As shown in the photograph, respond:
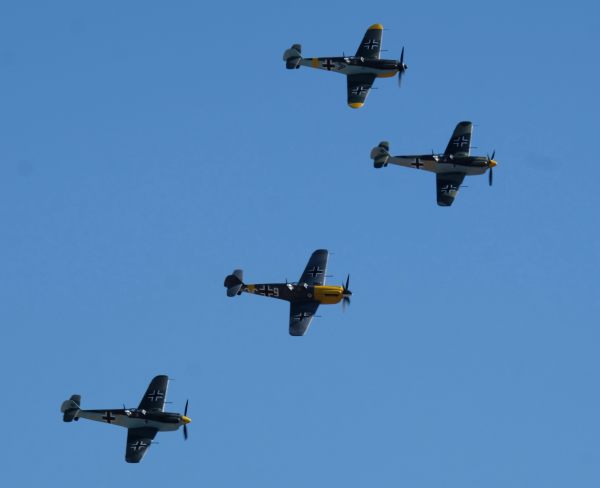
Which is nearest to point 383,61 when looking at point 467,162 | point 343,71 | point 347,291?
point 343,71

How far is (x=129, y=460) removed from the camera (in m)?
148

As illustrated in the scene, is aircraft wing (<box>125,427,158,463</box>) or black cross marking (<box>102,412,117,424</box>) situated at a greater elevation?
black cross marking (<box>102,412,117,424</box>)

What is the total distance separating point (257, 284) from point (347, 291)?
10.2 m

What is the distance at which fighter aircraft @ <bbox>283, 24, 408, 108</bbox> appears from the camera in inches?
6481

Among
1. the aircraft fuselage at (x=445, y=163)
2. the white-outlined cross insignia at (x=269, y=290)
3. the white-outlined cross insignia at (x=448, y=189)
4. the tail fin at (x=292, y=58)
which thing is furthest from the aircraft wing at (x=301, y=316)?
the tail fin at (x=292, y=58)

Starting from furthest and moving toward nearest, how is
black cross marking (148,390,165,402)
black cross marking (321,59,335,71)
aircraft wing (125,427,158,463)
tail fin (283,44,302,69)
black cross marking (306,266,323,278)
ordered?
tail fin (283,44,302,69) < black cross marking (321,59,335,71) < black cross marking (306,266,323,278) < black cross marking (148,390,165,402) < aircraft wing (125,427,158,463)

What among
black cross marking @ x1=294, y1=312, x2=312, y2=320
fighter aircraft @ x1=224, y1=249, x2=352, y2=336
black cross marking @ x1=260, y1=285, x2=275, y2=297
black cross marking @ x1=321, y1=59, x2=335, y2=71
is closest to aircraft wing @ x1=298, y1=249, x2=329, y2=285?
fighter aircraft @ x1=224, y1=249, x2=352, y2=336

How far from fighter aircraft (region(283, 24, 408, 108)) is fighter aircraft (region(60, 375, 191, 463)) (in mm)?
35976

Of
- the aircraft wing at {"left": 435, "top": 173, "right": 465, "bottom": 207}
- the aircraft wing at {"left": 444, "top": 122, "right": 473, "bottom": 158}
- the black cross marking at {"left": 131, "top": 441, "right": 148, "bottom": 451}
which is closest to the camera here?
the black cross marking at {"left": 131, "top": 441, "right": 148, "bottom": 451}

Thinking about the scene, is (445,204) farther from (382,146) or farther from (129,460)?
(129,460)

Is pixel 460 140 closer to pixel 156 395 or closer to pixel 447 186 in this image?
pixel 447 186

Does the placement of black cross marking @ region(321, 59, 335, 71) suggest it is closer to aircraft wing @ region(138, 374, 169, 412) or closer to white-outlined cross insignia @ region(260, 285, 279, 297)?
white-outlined cross insignia @ region(260, 285, 279, 297)

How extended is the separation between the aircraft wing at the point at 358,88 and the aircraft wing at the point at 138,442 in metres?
39.4

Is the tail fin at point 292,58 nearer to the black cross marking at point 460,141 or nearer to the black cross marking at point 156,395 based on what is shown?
the black cross marking at point 460,141
